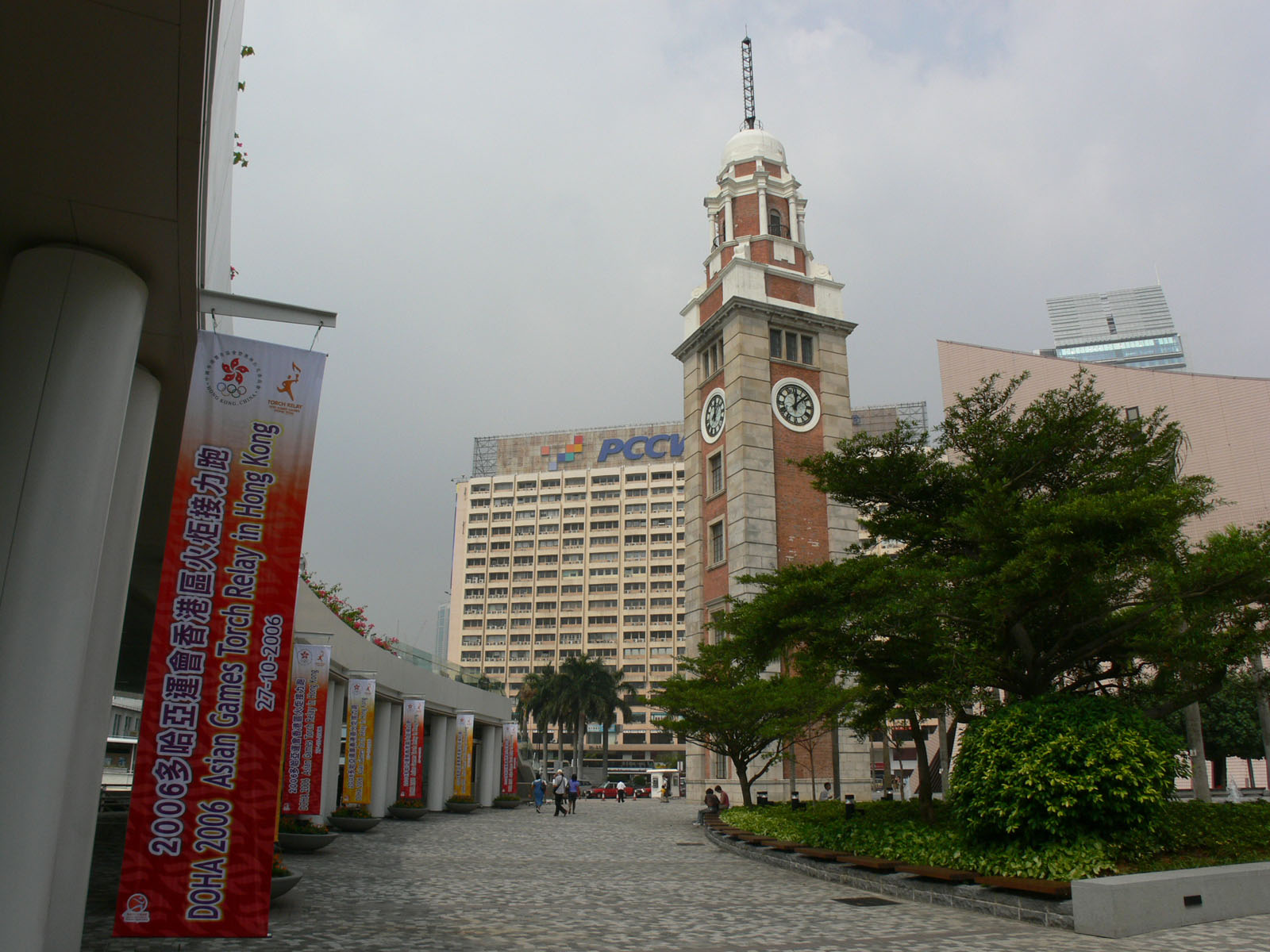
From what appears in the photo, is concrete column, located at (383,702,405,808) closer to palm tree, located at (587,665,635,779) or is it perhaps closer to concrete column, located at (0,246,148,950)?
concrete column, located at (0,246,148,950)

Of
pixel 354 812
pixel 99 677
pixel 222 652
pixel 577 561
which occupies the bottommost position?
pixel 354 812

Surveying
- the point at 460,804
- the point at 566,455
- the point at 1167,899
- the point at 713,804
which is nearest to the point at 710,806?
the point at 713,804

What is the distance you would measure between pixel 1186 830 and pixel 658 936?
6857 millimetres

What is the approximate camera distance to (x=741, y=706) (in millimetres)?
23750

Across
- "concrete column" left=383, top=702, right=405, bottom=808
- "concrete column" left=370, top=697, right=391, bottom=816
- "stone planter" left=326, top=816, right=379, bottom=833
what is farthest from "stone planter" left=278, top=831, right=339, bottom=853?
"concrete column" left=383, top=702, right=405, bottom=808

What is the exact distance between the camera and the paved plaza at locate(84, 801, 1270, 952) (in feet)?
27.7

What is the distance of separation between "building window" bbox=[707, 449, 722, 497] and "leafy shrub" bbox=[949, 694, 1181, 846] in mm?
22444

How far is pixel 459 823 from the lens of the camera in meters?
25.5

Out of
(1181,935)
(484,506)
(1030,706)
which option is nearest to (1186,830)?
(1030,706)

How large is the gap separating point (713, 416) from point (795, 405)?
10.3 ft

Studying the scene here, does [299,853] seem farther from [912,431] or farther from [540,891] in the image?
[912,431]

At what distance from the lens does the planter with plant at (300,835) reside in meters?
15.5

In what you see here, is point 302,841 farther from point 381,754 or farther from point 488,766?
point 488,766

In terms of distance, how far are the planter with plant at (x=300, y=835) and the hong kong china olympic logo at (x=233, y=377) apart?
10.3 meters
